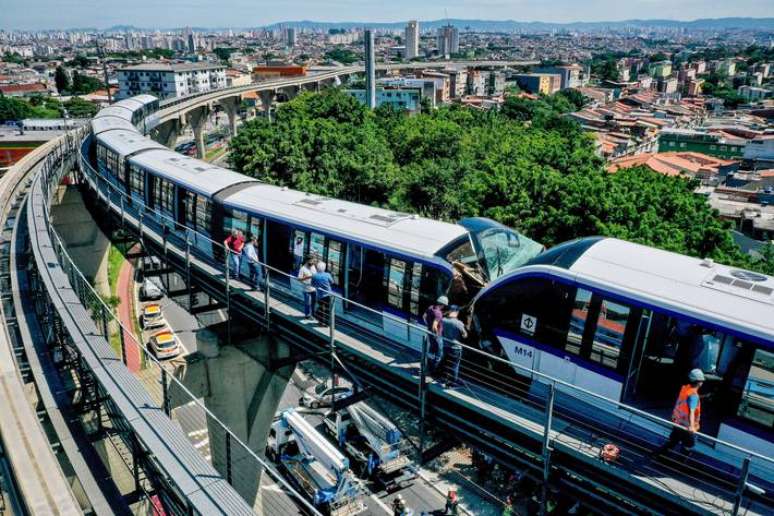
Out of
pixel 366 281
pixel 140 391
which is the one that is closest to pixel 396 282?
pixel 366 281

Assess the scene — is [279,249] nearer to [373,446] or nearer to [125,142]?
[373,446]

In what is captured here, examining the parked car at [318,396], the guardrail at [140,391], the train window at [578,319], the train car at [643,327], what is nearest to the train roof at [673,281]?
the train car at [643,327]

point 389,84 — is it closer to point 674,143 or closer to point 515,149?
point 674,143

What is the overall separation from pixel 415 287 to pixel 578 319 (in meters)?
3.33

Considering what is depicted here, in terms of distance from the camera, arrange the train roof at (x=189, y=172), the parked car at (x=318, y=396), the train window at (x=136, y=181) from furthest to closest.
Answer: the parked car at (x=318, y=396) → the train window at (x=136, y=181) → the train roof at (x=189, y=172)

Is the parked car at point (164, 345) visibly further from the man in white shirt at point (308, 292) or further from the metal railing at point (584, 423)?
the metal railing at point (584, 423)

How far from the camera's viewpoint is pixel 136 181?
65.7 ft

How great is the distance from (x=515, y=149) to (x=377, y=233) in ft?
70.6

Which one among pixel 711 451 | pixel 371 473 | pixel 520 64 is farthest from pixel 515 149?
pixel 520 64

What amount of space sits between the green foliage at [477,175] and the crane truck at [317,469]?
1021 centimetres

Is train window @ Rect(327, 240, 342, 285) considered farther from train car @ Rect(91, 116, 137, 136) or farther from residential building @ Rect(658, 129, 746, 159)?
residential building @ Rect(658, 129, 746, 159)

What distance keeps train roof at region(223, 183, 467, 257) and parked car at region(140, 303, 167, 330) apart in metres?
18.7

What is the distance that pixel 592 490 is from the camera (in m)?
7.29

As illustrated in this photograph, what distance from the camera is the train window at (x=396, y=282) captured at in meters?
10.9
